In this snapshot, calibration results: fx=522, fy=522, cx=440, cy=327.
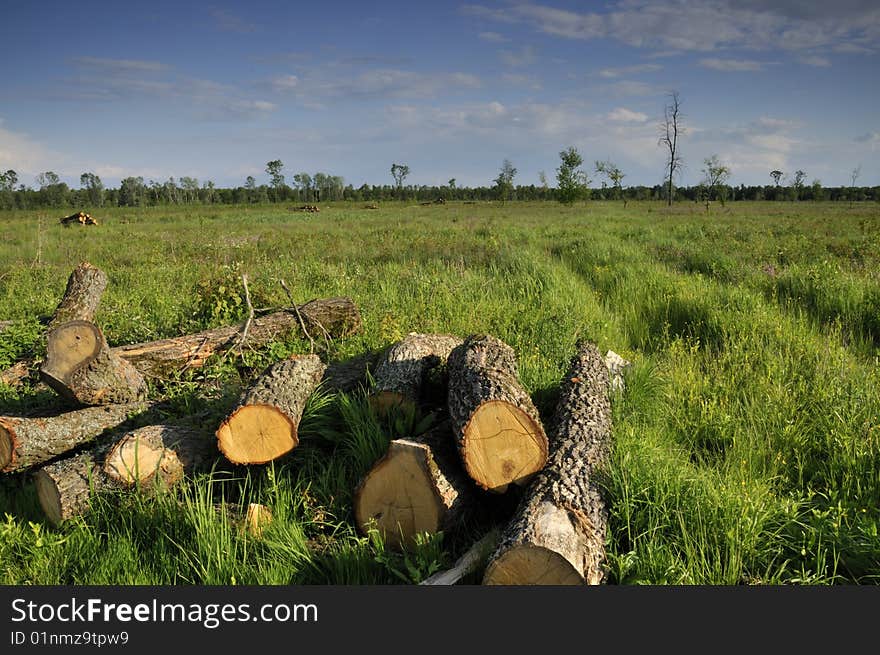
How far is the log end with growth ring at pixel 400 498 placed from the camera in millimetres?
3160

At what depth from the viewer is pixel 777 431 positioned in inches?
161

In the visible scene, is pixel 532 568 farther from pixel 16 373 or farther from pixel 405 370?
pixel 16 373

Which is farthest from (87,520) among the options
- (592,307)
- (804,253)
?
(804,253)

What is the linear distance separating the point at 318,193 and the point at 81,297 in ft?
375

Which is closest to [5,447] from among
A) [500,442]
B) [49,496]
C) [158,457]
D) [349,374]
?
[49,496]

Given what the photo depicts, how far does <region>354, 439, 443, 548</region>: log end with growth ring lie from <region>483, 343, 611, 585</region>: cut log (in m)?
0.58

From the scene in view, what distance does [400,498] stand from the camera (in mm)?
3217

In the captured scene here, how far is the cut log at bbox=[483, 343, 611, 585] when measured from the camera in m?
2.50

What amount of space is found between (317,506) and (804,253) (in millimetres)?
14384

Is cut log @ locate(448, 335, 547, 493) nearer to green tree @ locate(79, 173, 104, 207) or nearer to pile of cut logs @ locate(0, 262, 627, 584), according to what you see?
pile of cut logs @ locate(0, 262, 627, 584)

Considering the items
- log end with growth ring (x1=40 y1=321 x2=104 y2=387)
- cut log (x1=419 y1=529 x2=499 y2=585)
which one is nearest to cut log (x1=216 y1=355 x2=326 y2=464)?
cut log (x1=419 y1=529 x2=499 y2=585)

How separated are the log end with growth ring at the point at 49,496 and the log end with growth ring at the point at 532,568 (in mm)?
2923

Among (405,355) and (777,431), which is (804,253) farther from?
(405,355)

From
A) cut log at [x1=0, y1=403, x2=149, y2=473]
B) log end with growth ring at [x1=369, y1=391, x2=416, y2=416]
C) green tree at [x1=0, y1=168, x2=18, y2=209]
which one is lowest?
cut log at [x1=0, y1=403, x2=149, y2=473]
